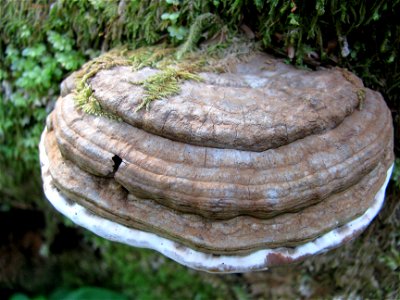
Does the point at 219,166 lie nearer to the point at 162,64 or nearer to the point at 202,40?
the point at 162,64

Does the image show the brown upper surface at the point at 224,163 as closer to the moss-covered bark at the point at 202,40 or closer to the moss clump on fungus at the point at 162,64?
the moss clump on fungus at the point at 162,64

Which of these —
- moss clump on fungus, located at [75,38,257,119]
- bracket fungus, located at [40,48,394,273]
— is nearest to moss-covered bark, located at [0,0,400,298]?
moss clump on fungus, located at [75,38,257,119]

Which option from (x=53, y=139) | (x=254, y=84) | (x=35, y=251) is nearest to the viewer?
(x=254, y=84)

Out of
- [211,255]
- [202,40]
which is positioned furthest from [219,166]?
[202,40]

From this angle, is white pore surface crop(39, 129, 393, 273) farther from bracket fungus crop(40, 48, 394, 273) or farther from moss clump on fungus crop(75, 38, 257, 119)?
moss clump on fungus crop(75, 38, 257, 119)

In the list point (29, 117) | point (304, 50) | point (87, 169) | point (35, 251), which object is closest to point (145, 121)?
point (87, 169)

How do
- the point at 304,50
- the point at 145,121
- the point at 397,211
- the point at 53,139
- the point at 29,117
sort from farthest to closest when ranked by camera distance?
1. the point at 29,117
2. the point at 397,211
3. the point at 304,50
4. the point at 53,139
5. the point at 145,121

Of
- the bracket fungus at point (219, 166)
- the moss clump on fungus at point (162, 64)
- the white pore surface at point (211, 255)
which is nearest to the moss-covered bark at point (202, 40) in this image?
the moss clump on fungus at point (162, 64)

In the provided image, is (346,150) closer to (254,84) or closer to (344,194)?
(344,194)

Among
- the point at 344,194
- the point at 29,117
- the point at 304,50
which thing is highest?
the point at 304,50
